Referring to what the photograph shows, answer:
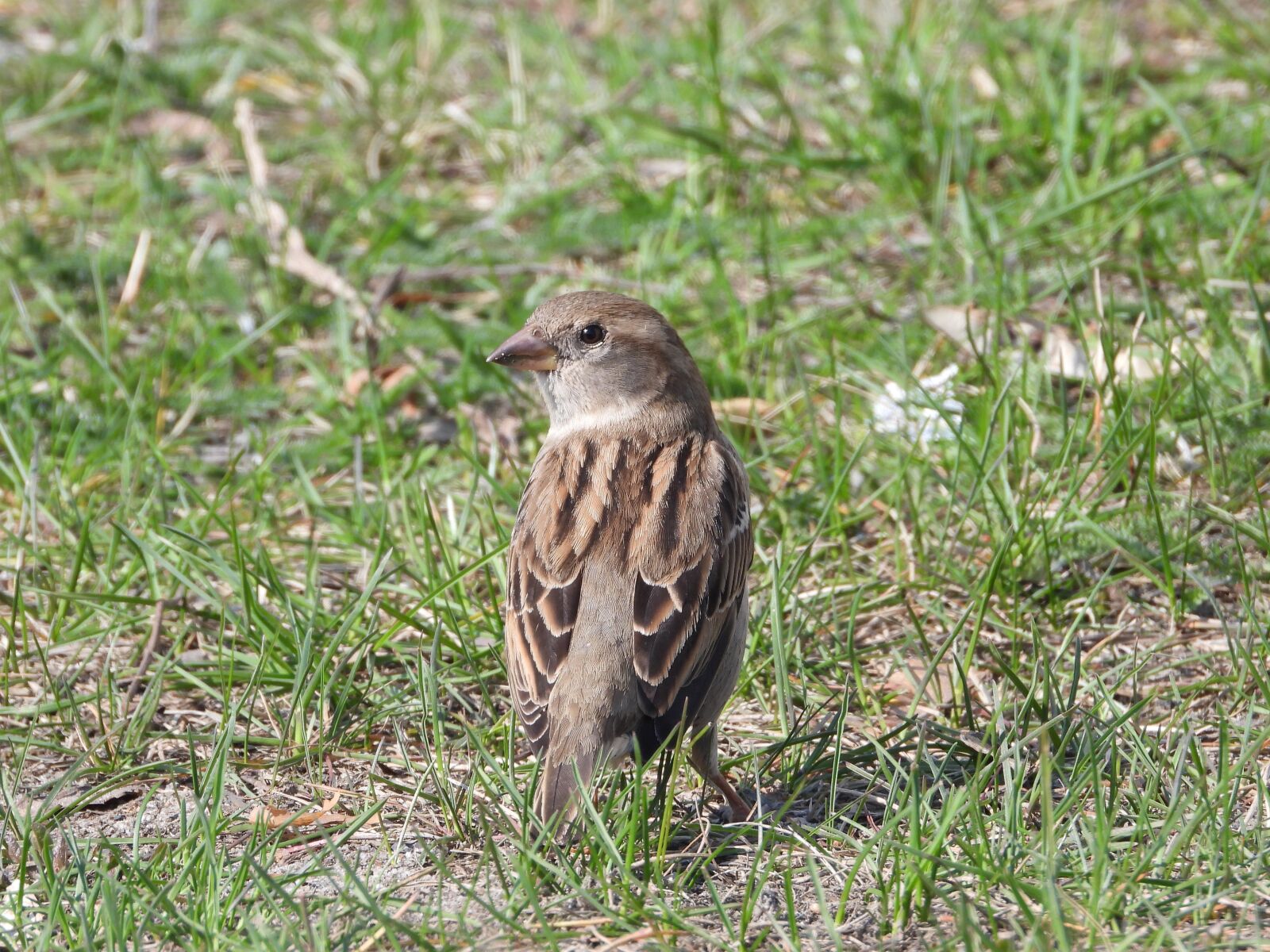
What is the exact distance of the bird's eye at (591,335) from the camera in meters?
4.99

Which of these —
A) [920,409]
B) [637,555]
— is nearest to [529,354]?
[637,555]

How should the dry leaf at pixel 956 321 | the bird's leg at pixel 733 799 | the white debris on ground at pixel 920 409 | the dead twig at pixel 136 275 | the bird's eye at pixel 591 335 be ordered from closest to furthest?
the bird's leg at pixel 733 799, the bird's eye at pixel 591 335, the white debris on ground at pixel 920 409, the dry leaf at pixel 956 321, the dead twig at pixel 136 275

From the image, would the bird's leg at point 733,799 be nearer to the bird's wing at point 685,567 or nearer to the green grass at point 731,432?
the green grass at point 731,432

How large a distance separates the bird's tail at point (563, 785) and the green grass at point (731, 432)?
80 millimetres

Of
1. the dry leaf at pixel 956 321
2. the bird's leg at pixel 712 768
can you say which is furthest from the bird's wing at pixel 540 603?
the dry leaf at pixel 956 321

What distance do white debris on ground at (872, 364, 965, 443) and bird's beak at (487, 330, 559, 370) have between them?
4.22 feet

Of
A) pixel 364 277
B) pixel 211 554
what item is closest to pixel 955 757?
pixel 211 554

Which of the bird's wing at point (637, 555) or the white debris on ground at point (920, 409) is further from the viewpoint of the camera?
the white debris on ground at point (920, 409)

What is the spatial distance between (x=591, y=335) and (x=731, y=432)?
1.30m

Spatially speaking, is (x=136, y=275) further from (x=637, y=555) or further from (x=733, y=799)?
(x=733, y=799)

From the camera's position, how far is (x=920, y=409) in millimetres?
5625

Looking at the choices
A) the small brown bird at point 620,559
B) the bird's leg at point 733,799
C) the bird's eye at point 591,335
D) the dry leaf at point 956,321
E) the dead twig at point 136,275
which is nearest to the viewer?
the small brown bird at point 620,559

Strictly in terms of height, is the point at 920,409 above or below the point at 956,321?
below

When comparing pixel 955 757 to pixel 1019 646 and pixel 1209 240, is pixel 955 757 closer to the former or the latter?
pixel 1019 646
